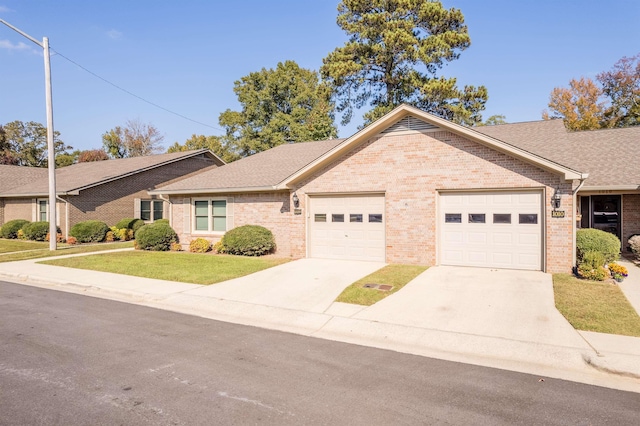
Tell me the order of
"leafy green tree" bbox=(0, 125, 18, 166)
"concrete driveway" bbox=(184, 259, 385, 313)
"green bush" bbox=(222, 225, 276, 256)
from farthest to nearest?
"leafy green tree" bbox=(0, 125, 18, 166) → "green bush" bbox=(222, 225, 276, 256) → "concrete driveway" bbox=(184, 259, 385, 313)

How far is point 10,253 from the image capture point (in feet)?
59.4

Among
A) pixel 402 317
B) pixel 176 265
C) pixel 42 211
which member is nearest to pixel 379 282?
pixel 402 317

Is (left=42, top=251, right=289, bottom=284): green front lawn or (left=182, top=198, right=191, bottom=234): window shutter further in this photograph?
(left=182, top=198, right=191, bottom=234): window shutter

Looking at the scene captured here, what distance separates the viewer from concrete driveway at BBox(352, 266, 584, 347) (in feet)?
22.5

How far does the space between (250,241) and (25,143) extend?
62.2 metres

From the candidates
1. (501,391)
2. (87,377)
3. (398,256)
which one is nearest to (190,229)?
(398,256)

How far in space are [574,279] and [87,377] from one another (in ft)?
37.1

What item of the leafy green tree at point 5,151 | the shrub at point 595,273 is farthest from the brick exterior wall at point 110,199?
the leafy green tree at point 5,151

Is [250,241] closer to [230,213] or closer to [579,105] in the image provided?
[230,213]

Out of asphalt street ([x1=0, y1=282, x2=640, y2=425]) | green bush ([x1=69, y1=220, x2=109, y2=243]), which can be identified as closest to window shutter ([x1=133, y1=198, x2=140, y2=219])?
green bush ([x1=69, y1=220, x2=109, y2=243])

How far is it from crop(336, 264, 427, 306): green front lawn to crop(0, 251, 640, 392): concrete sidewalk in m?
0.27

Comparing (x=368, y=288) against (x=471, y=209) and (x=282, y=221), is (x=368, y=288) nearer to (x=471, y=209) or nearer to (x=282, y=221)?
(x=471, y=209)

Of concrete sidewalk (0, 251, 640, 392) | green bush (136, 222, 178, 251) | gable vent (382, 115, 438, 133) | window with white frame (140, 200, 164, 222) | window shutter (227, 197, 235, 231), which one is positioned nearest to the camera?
concrete sidewalk (0, 251, 640, 392)

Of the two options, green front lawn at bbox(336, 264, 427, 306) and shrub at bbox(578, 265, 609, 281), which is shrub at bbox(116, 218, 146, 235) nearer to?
green front lawn at bbox(336, 264, 427, 306)
